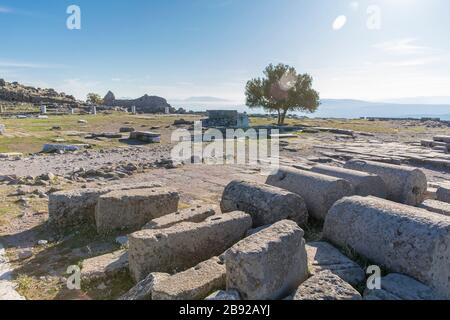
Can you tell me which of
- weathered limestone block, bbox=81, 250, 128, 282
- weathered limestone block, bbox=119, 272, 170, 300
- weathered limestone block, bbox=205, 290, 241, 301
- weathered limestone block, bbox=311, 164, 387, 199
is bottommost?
weathered limestone block, bbox=81, 250, 128, 282

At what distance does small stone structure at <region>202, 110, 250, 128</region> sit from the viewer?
98.6 ft

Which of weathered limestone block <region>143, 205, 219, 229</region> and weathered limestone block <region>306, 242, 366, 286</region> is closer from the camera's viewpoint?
weathered limestone block <region>306, 242, 366, 286</region>

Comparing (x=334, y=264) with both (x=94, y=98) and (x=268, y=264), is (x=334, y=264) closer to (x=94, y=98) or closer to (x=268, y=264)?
(x=268, y=264)

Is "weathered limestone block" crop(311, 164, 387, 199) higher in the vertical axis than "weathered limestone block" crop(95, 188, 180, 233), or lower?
higher

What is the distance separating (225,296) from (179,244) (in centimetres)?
139

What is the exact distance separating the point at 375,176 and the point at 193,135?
677 inches

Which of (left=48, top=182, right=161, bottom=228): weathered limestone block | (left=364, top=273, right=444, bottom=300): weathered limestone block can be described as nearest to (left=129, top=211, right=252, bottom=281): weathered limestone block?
(left=364, top=273, right=444, bottom=300): weathered limestone block

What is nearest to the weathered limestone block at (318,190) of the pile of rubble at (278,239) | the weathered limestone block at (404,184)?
the pile of rubble at (278,239)

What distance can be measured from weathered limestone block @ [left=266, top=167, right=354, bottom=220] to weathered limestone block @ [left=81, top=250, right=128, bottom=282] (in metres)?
A: 3.25

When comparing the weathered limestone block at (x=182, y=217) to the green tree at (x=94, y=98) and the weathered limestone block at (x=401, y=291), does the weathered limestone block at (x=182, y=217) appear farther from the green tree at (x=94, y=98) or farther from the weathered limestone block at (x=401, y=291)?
the green tree at (x=94, y=98)

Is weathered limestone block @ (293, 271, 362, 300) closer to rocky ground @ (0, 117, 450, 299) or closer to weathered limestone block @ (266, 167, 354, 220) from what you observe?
rocky ground @ (0, 117, 450, 299)
